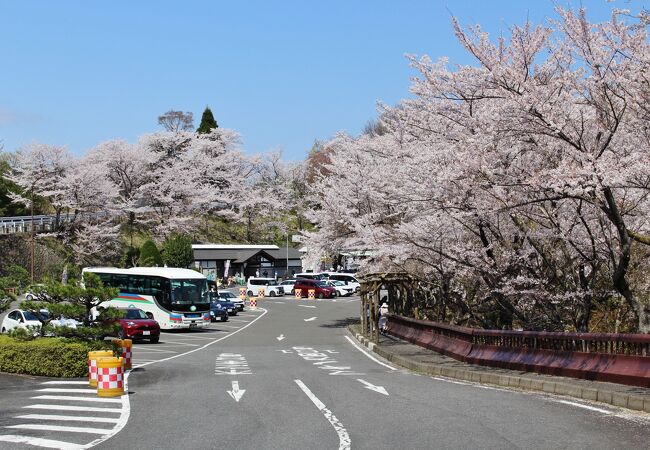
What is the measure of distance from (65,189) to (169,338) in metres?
41.1

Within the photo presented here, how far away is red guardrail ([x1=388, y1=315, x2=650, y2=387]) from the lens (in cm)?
1295

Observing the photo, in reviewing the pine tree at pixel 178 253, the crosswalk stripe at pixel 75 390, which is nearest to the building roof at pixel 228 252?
the pine tree at pixel 178 253

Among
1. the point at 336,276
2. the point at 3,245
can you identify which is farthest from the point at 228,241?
the point at 3,245

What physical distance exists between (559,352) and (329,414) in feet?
21.0

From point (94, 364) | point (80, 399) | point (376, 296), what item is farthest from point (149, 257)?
point (80, 399)

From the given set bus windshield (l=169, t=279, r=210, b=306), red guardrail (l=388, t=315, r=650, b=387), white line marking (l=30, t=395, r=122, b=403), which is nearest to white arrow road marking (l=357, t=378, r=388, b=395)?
red guardrail (l=388, t=315, r=650, b=387)

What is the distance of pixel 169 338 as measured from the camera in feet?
119

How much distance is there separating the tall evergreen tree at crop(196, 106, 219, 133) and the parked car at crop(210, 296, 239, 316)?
2132 inches

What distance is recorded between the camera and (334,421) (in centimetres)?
1105

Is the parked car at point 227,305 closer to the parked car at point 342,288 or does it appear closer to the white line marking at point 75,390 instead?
the parked car at point 342,288

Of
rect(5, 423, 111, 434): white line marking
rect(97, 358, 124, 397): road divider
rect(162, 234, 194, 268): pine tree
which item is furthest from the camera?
rect(162, 234, 194, 268): pine tree

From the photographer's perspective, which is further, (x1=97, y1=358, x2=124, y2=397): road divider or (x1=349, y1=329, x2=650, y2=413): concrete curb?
(x1=97, y1=358, x2=124, y2=397): road divider

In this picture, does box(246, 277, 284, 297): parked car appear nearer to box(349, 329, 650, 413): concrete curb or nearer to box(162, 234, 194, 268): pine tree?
box(162, 234, 194, 268): pine tree

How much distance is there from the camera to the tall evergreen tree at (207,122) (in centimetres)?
10419
